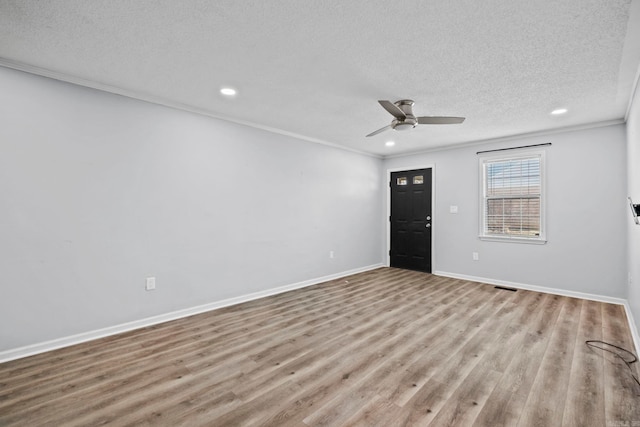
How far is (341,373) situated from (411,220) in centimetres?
434

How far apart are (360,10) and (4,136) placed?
10.0 ft

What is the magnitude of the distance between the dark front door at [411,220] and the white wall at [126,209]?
242cm

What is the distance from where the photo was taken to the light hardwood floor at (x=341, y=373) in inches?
70.0

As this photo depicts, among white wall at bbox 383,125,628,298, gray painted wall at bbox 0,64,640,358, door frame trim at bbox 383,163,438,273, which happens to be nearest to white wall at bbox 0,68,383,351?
gray painted wall at bbox 0,64,640,358

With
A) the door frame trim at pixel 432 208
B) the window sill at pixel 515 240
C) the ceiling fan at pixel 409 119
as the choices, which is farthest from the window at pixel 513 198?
the ceiling fan at pixel 409 119

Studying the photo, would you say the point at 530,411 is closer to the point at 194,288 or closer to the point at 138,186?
the point at 194,288

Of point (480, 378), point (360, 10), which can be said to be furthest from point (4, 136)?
point (480, 378)

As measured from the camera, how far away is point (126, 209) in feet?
9.99

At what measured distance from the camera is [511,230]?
16.0 feet

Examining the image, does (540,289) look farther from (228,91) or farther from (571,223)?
(228,91)

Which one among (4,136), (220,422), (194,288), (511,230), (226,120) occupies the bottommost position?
(220,422)

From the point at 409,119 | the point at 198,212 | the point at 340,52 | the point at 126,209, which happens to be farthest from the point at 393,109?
the point at 126,209

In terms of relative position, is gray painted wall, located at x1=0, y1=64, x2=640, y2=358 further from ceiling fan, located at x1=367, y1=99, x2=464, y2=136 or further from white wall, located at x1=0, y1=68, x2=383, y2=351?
ceiling fan, located at x1=367, y1=99, x2=464, y2=136

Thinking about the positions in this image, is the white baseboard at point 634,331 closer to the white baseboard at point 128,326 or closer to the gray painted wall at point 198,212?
the gray painted wall at point 198,212
